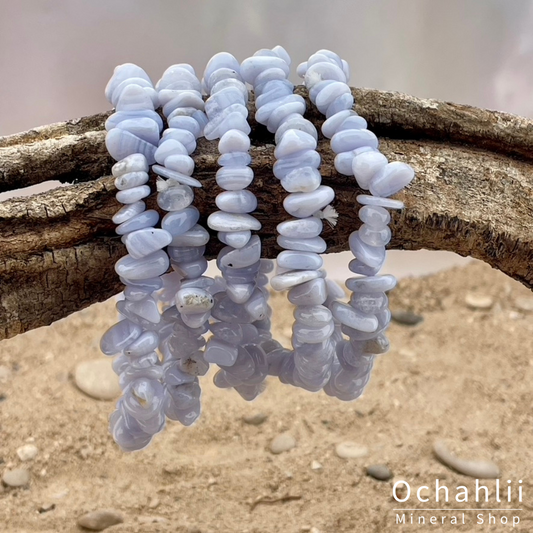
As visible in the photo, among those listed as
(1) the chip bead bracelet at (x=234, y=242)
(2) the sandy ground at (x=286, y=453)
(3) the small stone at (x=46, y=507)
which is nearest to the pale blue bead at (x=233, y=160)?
(1) the chip bead bracelet at (x=234, y=242)

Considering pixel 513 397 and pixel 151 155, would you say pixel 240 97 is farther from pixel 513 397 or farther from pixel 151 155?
pixel 513 397

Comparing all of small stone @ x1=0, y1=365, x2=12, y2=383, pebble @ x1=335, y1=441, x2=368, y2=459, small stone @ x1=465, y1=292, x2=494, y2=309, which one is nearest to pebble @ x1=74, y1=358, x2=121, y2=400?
small stone @ x1=0, y1=365, x2=12, y2=383

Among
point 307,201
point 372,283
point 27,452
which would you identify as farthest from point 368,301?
point 27,452

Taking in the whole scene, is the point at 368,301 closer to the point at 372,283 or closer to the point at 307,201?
the point at 372,283

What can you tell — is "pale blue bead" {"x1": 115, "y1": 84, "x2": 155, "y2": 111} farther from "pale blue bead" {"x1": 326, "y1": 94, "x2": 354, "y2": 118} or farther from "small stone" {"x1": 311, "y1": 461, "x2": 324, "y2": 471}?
"small stone" {"x1": 311, "y1": 461, "x2": 324, "y2": 471}

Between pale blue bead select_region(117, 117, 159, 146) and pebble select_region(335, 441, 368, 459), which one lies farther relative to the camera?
pebble select_region(335, 441, 368, 459)

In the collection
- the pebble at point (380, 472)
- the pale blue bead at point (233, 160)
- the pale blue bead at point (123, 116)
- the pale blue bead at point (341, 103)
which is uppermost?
the pale blue bead at point (341, 103)

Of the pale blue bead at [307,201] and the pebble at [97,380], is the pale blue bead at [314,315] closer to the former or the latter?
the pale blue bead at [307,201]
